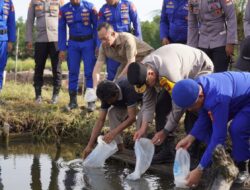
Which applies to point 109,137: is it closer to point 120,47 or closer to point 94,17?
point 120,47

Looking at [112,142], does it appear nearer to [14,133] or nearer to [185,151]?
[185,151]

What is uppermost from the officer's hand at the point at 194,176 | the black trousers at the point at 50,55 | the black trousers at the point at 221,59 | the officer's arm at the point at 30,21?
the officer's arm at the point at 30,21

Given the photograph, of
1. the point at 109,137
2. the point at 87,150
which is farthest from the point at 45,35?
the point at 109,137

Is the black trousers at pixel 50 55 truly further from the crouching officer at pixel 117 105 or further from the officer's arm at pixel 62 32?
the crouching officer at pixel 117 105

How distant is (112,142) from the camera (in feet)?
17.7

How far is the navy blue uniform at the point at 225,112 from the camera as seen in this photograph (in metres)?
3.80

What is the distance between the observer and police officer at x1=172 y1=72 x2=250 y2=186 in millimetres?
3803

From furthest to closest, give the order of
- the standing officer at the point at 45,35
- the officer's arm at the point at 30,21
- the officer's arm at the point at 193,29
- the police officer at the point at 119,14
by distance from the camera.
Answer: the officer's arm at the point at 30,21
the standing officer at the point at 45,35
the police officer at the point at 119,14
the officer's arm at the point at 193,29

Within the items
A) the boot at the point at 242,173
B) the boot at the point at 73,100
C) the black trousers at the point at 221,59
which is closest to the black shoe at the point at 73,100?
the boot at the point at 73,100

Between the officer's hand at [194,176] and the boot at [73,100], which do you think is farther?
the boot at [73,100]

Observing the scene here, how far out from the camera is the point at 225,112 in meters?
3.82

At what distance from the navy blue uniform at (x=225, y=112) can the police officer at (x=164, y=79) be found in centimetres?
44

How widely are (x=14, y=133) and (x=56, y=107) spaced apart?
0.83 meters

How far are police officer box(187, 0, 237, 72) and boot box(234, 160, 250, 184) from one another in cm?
169
